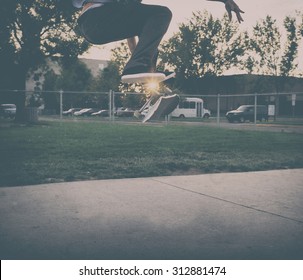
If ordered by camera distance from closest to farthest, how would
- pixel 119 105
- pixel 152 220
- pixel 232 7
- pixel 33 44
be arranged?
pixel 232 7, pixel 152 220, pixel 33 44, pixel 119 105

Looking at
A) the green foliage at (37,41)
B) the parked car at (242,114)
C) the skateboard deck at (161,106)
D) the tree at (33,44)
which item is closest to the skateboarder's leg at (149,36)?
the skateboard deck at (161,106)

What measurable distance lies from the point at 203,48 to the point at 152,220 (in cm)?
4447

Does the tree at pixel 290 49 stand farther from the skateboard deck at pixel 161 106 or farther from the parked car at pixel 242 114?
the skateboard deck at pixel 161 106

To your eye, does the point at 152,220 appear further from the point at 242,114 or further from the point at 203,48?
the point at 203,48

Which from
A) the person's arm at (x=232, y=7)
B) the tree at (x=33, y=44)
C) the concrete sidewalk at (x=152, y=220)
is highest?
the tree at (x=33, y=44)

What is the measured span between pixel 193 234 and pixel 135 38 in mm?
1696

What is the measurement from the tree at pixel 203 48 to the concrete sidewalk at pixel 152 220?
130 feet

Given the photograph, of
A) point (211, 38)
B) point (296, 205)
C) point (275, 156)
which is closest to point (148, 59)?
point (296, 205)

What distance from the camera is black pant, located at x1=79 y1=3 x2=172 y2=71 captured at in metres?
2.56

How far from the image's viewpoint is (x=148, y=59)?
279cm

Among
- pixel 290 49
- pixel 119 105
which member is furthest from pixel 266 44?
pixel 119 105

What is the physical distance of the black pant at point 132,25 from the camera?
2561 millimetres

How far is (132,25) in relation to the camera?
8.92ft
